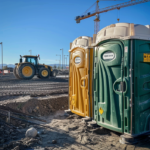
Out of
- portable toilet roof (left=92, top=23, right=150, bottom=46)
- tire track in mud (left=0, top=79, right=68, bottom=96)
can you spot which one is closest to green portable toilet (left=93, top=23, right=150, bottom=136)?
portable toilet roof (left=92, top=23, right=150, bottom=46)

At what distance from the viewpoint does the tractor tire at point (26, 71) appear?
15.2m

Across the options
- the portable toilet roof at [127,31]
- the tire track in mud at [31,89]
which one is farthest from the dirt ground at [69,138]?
the tire track in mud at [31,89]

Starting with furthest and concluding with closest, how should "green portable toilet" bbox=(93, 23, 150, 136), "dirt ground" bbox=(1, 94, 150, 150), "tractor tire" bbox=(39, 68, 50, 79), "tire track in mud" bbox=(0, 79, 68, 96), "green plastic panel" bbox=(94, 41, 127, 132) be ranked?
"tractor tire" bbox=(39, 68, 50, 79) → "tire track in mud" bbox=(0, 79, 68, 96) → "green plastic panel" bbox=(94, 41, 127, 132) → "green portable toilet" bbox=(93, 23, 150, 136) → "dirt ground" bbox=(1, 94, 150, 150)

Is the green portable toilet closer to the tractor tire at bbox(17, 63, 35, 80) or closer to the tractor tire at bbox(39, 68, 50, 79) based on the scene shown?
the tractor tire at bbox(17, 63, 35, 80)

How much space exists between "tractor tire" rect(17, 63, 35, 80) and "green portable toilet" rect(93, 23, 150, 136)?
12.1 meters

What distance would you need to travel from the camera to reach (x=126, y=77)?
395 cm

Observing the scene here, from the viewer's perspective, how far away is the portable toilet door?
5137 millimetres

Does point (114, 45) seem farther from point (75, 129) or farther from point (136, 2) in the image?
point (136, 2)

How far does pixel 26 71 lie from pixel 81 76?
11160 mm

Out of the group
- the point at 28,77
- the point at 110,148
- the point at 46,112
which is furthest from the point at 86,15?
the point at 110,148

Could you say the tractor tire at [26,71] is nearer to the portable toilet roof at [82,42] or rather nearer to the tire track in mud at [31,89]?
the tire track in mud at [31,89]

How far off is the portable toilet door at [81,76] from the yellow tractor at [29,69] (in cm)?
1033

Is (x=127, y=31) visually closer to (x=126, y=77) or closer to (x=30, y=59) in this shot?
A: (x=126, y=77)

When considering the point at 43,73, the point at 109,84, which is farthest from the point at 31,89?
the point at 109,84
